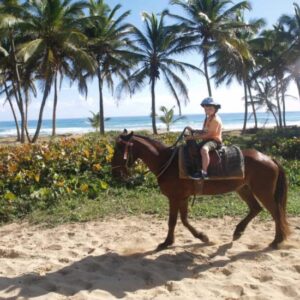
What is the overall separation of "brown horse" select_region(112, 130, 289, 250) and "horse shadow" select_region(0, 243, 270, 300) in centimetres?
45

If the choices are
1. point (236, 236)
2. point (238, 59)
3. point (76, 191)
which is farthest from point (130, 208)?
Result: point (238, 59)

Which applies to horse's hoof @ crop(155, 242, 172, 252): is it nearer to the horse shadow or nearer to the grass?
the horse shadow

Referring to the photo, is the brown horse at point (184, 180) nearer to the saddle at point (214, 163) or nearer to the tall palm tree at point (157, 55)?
the saddle at point (214, 163)

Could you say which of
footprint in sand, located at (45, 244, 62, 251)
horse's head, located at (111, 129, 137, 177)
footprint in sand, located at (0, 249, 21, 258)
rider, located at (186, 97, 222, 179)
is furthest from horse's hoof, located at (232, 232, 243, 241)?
footprint in sand, located at (0, 249, 21, 258)

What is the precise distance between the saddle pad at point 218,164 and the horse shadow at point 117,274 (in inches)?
38.9

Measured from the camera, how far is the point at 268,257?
5.04 metres

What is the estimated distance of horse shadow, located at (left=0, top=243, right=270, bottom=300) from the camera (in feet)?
14.2

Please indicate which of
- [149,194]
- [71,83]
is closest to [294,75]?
[71,83]

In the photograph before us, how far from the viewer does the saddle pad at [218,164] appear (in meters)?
5.29

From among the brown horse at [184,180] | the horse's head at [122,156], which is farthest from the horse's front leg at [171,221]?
the horse's head at [122,156]

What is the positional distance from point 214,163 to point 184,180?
44cm

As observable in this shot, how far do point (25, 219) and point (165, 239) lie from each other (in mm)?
2950

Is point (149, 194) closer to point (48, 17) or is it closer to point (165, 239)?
point (165, 239)

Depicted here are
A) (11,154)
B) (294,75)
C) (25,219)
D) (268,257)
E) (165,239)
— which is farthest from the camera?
(294,75)
